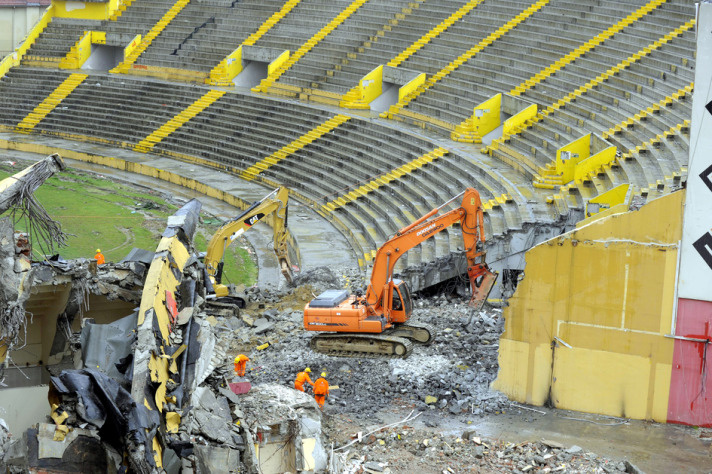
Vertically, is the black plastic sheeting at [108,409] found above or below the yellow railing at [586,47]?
below

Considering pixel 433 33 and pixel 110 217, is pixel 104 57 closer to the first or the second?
pixel 433 33

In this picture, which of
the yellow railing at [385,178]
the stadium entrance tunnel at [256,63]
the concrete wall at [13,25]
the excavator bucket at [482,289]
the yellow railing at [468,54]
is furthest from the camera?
the concrete wall at [13,25]

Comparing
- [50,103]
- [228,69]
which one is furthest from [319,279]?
[50,103]

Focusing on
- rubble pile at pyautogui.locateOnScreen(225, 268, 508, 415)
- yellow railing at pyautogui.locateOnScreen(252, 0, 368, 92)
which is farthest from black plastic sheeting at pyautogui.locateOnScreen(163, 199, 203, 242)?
yellow railing at pyautogui.locateOnScreen(252, 0, 368, 92)

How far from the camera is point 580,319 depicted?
16578 mm

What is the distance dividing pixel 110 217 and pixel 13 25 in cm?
2050

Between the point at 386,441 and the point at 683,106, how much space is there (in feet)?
45.4

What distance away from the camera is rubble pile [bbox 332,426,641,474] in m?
14.4

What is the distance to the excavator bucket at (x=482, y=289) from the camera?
20016mm

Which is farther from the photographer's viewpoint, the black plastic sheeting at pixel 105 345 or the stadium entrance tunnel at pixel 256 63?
the stadium entrance tunnel at pixel 256 63

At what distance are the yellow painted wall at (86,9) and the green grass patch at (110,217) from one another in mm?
13155

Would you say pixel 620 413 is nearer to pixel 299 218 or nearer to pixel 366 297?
pixel 366 297

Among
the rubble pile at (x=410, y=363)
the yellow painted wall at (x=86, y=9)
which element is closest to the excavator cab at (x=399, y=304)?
the rubble pile at (x=410, y=363)

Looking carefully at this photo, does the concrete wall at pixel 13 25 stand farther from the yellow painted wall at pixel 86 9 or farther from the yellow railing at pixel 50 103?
the yellow railing at pixel 50 103
